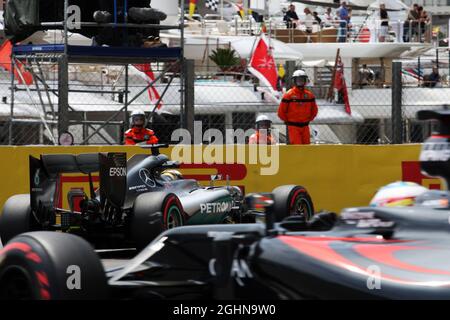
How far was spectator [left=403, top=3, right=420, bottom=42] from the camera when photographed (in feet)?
112

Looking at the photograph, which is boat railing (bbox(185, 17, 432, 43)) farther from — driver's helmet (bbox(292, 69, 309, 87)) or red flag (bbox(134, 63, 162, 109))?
driver's helmet (bbox(292, 69, 309, 87))

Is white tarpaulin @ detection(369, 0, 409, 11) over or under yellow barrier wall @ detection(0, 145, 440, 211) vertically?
over

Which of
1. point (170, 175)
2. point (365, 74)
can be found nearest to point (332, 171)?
point (170, 175)

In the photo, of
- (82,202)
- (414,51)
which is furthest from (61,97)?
(414,51)

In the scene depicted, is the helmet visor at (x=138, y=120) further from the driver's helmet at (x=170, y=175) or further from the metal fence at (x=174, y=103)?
the driver's helmet at (x=170, y=175)

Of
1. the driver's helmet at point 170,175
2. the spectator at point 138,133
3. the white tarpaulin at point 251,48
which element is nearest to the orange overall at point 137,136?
the spectator at point 138,133

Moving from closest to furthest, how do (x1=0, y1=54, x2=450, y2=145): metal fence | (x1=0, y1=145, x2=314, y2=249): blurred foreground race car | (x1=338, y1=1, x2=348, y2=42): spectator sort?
(x1=0, y1=145, x2=314, y2=249): blurred foreground race car < (x1=0, y1=54, x2=450, y2=145): metal fence < (x1=338, y1=1, x2=348, y2=42): spectator

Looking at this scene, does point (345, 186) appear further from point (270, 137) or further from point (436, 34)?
point (436, 34)

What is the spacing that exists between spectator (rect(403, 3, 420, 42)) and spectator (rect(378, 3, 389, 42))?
587 millimetres

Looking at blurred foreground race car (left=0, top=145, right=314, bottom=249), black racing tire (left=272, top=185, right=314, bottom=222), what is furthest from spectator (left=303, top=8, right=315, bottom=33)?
blurred foreground race car (left=0, top=145, right=314, bottom=249)

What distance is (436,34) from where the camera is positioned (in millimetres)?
39125

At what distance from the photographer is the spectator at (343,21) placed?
3428 centimetres

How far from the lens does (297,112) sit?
49.6 ft

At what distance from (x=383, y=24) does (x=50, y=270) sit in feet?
105
